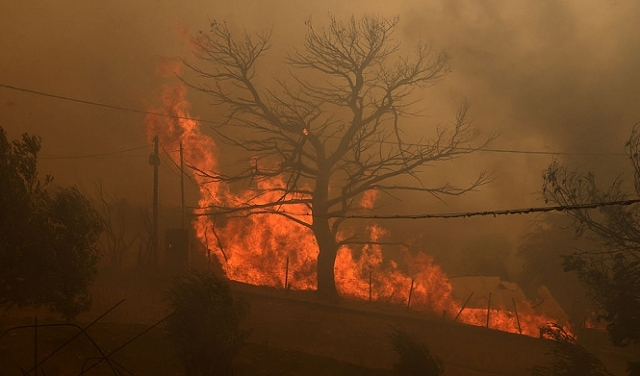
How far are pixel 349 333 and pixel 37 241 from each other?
9.02 meters

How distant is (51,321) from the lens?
12.1 metres

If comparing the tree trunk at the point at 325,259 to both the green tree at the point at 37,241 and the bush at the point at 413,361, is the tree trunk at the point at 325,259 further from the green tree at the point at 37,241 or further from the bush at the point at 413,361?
the green tree at the point at 37,241

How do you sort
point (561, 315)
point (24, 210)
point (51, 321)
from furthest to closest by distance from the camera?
point (561, 315) → point (51, 321) → point (24, 210)

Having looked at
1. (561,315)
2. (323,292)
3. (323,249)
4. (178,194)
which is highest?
(178,194)

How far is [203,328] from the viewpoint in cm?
1019

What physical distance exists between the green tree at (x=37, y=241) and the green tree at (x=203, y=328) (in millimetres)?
2223

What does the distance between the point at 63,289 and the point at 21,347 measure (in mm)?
1281

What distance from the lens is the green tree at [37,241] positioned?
991cm

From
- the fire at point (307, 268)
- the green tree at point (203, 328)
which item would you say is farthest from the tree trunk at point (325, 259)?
the green tree at point (203, 328)

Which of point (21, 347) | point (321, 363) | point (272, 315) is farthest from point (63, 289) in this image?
point (272, 315)

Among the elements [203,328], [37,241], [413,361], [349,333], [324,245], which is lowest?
[349,333]

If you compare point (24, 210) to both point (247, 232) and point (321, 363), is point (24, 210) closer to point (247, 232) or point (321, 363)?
point (321, 363)

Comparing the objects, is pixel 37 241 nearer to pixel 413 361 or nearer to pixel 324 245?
pixel 413 361

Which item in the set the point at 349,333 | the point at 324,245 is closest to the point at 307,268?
the point at 324,245
